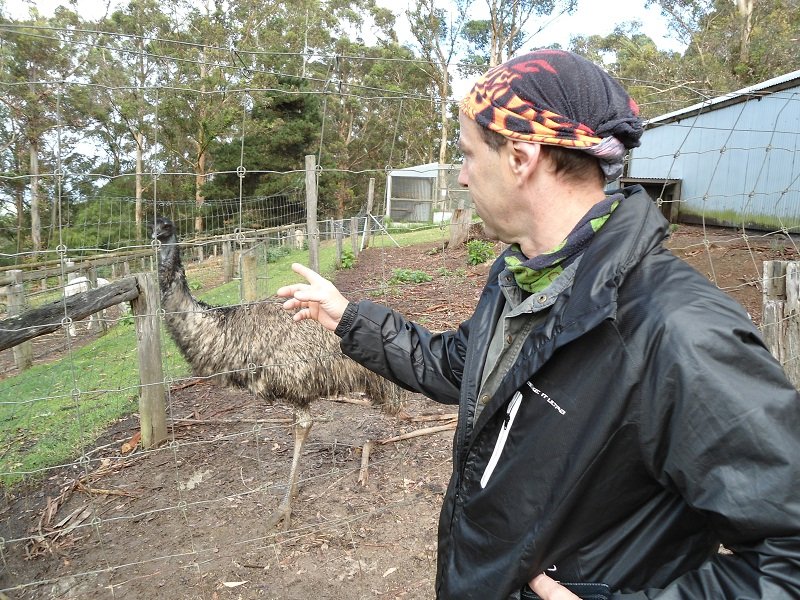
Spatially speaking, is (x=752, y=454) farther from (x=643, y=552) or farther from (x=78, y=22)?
(x=78, y=22)

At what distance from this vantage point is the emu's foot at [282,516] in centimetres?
317

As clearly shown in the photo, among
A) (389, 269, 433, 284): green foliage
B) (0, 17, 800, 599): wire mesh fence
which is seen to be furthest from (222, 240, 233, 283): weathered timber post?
(389, 269, 433, 284): green foliage

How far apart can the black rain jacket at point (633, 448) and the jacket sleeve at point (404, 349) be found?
36 cm

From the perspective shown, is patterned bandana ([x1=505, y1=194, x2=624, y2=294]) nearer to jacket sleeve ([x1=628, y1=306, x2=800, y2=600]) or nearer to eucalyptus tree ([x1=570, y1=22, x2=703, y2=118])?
jacket sleeve ([x1=628, y1=306, x2=800, y2=600])

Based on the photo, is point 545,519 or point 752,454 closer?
point 752,454

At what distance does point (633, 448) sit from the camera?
3.10 feet

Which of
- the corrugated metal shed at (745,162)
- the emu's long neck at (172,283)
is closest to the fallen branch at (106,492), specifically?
the emu's long neck at (172,283)

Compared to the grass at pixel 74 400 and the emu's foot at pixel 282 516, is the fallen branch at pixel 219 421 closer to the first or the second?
the grass at pixel 74 400

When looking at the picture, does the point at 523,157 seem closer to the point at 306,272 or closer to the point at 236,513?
the point at 306,272

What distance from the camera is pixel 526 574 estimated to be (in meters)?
1.08

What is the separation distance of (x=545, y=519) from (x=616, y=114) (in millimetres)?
753

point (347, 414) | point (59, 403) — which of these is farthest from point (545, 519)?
point (59, 403)

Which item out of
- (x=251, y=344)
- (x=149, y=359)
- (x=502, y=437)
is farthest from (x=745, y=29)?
(x=502, y=437)

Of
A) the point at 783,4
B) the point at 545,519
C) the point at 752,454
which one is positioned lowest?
the point at 545,519
